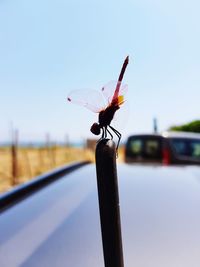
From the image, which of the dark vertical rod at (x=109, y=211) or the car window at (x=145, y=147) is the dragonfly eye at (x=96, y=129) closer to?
the dark vertical rod at (x=109, y=211)

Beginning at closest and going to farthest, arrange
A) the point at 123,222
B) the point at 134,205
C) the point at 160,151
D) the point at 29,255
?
the point at 29,255
the point at 123,222
the point at 134,205
the point at 160,151

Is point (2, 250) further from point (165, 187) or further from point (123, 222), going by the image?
point (165, 187)

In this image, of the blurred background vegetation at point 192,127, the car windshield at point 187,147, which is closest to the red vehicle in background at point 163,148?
the car windshield at point 187,147

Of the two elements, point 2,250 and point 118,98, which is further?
point 2,250

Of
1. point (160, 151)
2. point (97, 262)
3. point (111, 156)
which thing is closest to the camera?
point (111, 156)

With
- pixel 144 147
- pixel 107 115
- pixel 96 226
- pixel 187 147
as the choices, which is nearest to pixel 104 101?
pixel 107 115

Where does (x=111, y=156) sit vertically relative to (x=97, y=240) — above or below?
above

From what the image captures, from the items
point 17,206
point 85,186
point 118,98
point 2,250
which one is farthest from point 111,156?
point 85,186
